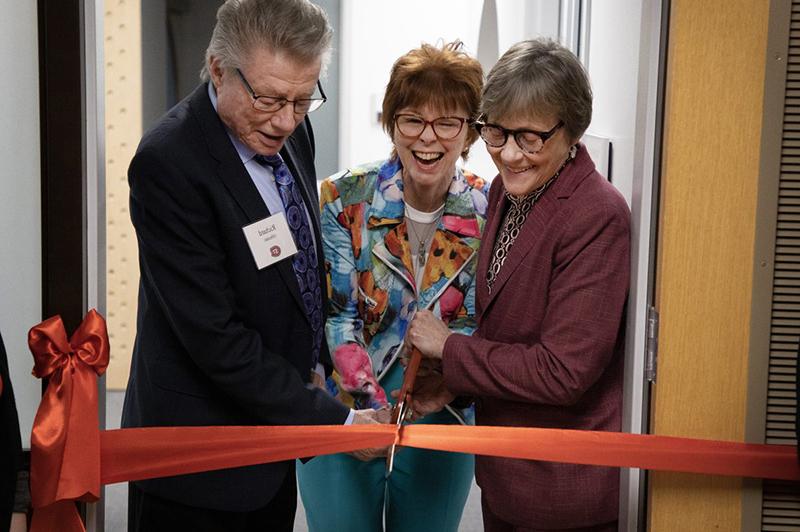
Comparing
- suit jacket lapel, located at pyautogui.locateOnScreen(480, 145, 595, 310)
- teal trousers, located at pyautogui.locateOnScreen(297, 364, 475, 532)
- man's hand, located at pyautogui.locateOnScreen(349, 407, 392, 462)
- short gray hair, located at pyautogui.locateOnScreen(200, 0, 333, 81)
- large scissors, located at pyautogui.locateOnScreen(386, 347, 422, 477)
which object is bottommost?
teal trousers, located at pyautogui.locateOnScreen(297, 364, 475, 532)

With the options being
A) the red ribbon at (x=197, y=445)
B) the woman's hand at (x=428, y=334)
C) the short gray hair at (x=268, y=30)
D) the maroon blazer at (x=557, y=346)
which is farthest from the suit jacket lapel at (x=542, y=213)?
the short gray hair at (x=268, y=30)

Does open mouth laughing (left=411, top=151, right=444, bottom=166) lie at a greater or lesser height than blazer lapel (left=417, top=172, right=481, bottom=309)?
greater

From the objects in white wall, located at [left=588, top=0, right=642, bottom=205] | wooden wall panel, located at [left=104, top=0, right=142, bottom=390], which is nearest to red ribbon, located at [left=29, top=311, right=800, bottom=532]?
white wall, located at [left=588, top=0, right=642, bottom=205]

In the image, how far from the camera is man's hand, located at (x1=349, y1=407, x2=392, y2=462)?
2.21 metres

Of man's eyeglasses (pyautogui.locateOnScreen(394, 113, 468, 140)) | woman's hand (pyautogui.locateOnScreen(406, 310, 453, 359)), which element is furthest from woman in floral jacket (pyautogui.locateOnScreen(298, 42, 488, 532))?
woman's hand (pyautogui.locateOnScreen(406, 310, 453, 359))

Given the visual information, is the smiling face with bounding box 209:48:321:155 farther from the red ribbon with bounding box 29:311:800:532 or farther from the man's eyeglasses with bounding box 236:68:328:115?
the red ribbon with bounding box 29:311:800:532

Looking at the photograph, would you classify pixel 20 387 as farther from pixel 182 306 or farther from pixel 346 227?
pixel 346 227

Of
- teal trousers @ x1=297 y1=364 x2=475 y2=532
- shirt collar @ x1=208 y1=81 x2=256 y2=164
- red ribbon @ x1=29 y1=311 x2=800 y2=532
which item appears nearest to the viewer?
red ribbon @ x1=29 y1=311 x2=800 y2=532

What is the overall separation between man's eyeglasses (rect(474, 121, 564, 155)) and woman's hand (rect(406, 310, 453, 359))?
43cm

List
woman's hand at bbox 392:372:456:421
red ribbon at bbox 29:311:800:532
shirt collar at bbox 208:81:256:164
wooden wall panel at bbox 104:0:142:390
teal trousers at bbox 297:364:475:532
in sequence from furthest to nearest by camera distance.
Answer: wooden wall panel at bbox 104:0:142:390 < teal trousers at bbox 297:364:475:532 < woman's hand at bbox 392:372:456:421 < shirt collar at bbox 208:81:256:164 < red ribbon at bbox 29:311:800:532

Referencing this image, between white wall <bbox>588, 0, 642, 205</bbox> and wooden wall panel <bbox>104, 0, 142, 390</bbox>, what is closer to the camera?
white wall <bbox>588, 0, 642, 205</bbox>

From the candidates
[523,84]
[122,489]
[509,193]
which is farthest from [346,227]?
[122,489]

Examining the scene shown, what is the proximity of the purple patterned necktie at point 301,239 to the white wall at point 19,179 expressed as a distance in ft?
1.54

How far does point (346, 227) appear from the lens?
2.52 metres
